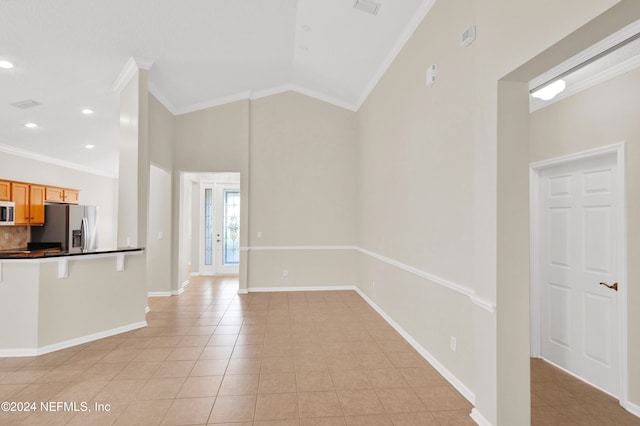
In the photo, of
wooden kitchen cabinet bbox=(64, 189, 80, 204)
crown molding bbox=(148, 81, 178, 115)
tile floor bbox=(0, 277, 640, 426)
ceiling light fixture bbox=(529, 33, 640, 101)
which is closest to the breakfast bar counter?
tile floor bbox=(0, 277, 640, 426)

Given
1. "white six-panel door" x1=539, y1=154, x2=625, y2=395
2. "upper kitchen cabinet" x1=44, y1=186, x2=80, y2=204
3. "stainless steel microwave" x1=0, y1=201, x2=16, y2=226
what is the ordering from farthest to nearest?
"upper kitchen cabinet" x1=44, y1=186, x2=80, y2=204
"stainless steel microwave" x1=0, y1=201, x2=16, y2=226
"white six-panel door" x1=539, y1=154, x2=625, y2=395

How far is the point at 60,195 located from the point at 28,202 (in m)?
0.93

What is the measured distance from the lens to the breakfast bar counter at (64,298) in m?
3.27

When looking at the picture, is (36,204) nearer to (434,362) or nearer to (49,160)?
(49,160)

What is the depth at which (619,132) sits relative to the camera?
8.49 ft

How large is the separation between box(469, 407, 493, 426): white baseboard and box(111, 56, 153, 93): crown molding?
5.36 metres

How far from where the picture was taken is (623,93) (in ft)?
8.38

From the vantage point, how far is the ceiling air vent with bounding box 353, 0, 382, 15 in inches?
136

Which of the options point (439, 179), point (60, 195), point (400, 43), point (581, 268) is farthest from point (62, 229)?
point (581, 268)

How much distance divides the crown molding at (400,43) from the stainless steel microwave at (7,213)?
6.75m

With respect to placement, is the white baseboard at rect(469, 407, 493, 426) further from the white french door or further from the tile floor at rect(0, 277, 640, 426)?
the white french door

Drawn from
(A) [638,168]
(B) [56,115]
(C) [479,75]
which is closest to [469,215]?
(C) [479,75]

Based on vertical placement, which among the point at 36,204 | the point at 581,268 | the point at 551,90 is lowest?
the point at 581,268

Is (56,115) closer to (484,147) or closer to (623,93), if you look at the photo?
(484,147)
